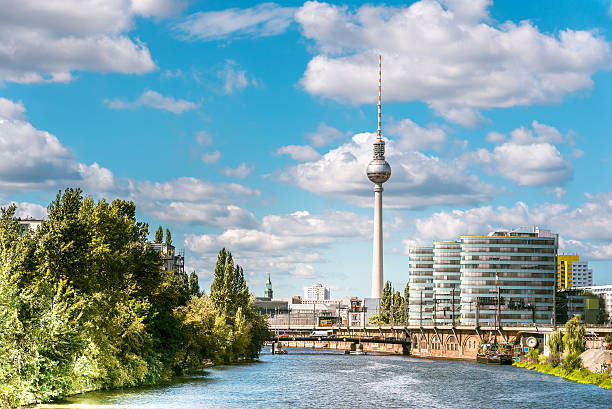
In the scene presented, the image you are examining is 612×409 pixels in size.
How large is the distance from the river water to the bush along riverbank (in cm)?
258

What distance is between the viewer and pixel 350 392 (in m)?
110

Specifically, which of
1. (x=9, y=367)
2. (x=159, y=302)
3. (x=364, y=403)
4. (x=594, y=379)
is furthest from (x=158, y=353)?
(x=594, y=379)

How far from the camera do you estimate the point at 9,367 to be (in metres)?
58.0

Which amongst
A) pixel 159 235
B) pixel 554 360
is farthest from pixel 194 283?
pixel 554 360

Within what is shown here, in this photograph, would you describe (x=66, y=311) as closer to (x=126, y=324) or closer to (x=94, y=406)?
(x=94, y=406)

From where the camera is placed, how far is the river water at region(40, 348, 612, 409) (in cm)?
8431

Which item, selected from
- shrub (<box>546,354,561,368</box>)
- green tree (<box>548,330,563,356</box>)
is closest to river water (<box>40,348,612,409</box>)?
shrub (<box>546,354,561,368</box>)

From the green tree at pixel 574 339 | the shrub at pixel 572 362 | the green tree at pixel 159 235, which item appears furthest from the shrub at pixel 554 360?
the green tree at pixel 159 235

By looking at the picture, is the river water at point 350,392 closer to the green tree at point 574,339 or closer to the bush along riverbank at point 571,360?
the bush along riverbank at point 571,360

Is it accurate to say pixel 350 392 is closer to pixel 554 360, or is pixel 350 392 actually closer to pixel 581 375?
pixel 581 375

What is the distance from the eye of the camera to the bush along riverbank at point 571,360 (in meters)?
122

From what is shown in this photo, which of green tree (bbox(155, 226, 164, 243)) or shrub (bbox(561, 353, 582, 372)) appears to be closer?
shrub (bbox(561, 353, 582, 372))

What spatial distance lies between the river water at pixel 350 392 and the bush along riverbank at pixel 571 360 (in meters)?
2.58

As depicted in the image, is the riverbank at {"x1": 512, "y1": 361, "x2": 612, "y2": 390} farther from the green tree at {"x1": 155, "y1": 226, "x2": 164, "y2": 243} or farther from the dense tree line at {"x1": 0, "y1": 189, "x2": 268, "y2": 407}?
the green tree at {"x1": 155, "y1": 226, "x2": 164, "y2": 243}
